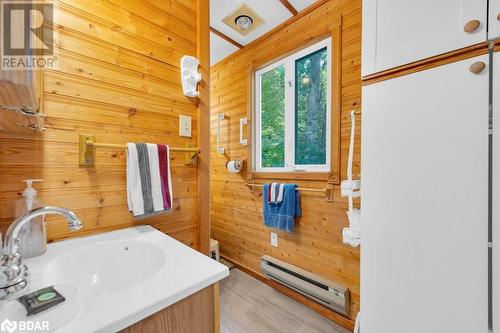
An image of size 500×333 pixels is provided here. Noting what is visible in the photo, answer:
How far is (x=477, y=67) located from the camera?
27.3 inches

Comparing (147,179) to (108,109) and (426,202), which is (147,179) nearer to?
(108,109)

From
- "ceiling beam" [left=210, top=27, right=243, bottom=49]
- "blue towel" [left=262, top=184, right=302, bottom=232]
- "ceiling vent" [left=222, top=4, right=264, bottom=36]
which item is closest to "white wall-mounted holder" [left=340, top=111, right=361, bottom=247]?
"blue towel" [left=262, top=184, right=302, bottom=232]

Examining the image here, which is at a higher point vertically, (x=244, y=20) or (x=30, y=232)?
(x=244, y=20)

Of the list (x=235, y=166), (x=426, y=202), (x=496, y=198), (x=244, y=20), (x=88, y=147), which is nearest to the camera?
(x=496, y=198)

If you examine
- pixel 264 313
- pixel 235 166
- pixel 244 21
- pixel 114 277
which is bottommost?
pixel 264 313

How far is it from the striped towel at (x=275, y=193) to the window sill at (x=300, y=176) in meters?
0.11

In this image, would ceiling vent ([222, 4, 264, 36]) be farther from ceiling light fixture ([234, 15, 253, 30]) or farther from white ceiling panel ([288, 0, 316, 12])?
white ceiling panel ([288, 0, 316, 12])

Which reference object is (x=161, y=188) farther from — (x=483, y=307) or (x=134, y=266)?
(x=483, y=307)

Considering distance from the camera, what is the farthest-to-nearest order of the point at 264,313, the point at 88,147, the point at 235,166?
the point at 235,166
the point at 264,313
the point at 88,147

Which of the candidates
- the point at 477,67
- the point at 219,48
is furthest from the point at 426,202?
the point at 219,48

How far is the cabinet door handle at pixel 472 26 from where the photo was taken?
0.70 meters

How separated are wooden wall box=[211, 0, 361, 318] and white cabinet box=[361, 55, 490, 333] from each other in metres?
0.60

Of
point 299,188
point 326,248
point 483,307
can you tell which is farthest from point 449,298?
point 299,188

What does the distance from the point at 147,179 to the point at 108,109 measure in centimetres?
37
